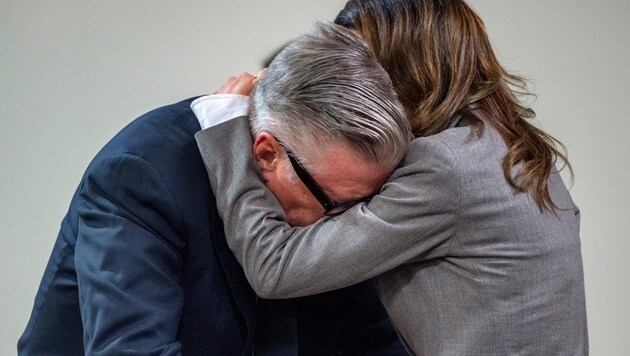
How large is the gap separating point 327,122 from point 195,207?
24cm

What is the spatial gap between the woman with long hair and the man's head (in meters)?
0.02

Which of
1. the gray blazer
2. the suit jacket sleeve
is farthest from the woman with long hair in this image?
the suit jacket sleeve

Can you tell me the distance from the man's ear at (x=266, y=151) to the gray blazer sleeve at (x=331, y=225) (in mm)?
17

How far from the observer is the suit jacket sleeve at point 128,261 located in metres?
1.14

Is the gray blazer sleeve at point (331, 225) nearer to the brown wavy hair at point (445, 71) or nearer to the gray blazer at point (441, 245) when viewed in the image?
the gray blazer at point (441, 245)

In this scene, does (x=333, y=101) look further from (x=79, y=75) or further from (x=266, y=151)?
(x=79, y=75)

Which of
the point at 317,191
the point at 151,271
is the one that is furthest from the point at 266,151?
the point at 151,271

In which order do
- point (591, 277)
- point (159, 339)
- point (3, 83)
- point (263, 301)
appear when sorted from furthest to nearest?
point (591, 277), point (3, 83), point (263, 301), point (159, 339)

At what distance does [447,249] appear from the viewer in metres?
1.28

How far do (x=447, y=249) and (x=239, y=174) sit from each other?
34cm

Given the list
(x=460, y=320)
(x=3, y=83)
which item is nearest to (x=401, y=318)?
(x=460, y=320)

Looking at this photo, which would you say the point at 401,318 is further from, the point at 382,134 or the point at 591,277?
the point at 591,277

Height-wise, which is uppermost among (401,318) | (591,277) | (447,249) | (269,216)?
(269,216)

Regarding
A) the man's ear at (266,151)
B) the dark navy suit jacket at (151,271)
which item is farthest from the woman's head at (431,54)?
the dark navy suit jacket at (151,271)
